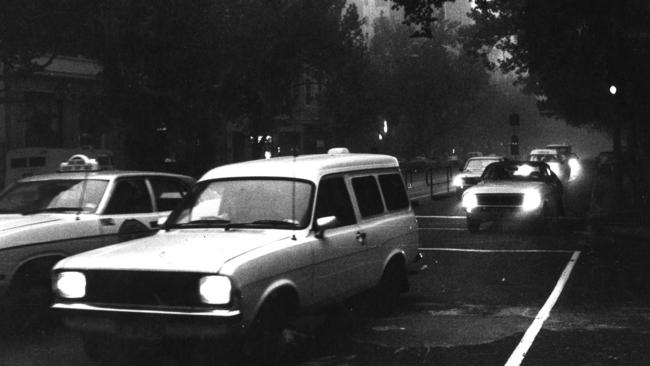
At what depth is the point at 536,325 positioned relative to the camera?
892 cm

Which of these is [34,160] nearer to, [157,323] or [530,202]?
[530,202]

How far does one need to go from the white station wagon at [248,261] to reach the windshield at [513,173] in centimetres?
1082

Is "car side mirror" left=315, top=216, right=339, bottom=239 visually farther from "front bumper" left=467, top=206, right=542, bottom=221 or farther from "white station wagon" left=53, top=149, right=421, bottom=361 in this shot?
"front bumper" left=467, top=206, right=542, bottom=221

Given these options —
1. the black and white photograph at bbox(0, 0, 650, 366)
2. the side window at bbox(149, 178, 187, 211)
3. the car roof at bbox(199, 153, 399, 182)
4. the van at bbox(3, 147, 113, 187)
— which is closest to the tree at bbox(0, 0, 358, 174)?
the black and white photograph at bbox(0, 0, 650, 366)

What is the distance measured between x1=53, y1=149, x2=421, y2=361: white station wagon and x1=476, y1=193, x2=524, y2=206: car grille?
9509mm

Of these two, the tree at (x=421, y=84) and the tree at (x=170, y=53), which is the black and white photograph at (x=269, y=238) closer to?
the tree at (x=170, y=53)

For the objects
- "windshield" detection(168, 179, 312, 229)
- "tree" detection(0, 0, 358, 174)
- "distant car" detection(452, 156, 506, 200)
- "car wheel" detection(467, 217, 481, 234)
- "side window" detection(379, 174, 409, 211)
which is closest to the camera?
"windshield" detection(168, 179, 312, 229)

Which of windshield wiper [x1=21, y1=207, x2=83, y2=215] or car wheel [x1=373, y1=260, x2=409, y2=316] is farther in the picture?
car wheel [x1=373, y1=260, x2=409, y2=316]

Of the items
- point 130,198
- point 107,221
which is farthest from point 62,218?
point 130,198

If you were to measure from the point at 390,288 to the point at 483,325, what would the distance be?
1.18m

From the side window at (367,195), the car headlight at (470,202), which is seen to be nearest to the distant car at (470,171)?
the car headlight at (470,202)

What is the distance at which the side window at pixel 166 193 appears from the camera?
33.8 feet

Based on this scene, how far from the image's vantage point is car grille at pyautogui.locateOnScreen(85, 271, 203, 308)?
6586 millimetres

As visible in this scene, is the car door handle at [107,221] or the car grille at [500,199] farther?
the car grille at [500,199]
